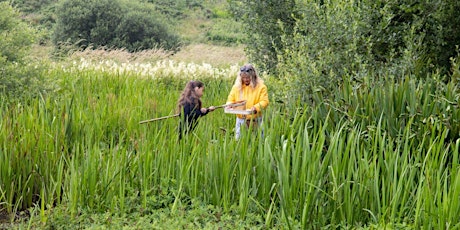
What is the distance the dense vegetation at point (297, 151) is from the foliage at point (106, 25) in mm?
18715

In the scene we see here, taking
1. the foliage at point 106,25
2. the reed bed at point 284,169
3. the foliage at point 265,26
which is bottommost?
the foliage at point 106,25

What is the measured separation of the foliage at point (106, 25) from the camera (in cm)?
2811

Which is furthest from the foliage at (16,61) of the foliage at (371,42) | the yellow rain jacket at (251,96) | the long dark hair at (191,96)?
the foliage at (371,42)

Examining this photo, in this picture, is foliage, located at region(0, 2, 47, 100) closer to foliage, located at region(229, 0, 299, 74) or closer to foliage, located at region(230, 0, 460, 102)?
foliage, located at region(229, 0, 299, 74)

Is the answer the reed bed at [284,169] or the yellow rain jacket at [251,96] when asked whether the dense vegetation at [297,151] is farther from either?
the yellow rain jacket at [251,96]

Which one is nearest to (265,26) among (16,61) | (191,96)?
(191,96)

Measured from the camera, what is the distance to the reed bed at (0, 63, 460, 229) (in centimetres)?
462

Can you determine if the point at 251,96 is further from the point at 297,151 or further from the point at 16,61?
the point at 16,61

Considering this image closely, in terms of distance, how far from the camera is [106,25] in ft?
93.6

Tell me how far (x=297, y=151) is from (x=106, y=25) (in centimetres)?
2473

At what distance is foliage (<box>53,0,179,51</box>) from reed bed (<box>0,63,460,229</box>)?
2175 centimetres

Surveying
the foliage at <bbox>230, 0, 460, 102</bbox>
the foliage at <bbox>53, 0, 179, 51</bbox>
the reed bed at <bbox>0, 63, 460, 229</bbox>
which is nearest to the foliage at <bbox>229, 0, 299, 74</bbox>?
the foliage at <bbox>230, 0, 460, 102</bbox>

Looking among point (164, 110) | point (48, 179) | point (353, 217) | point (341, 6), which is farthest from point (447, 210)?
point (164, 110)

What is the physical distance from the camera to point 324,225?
4.67m
